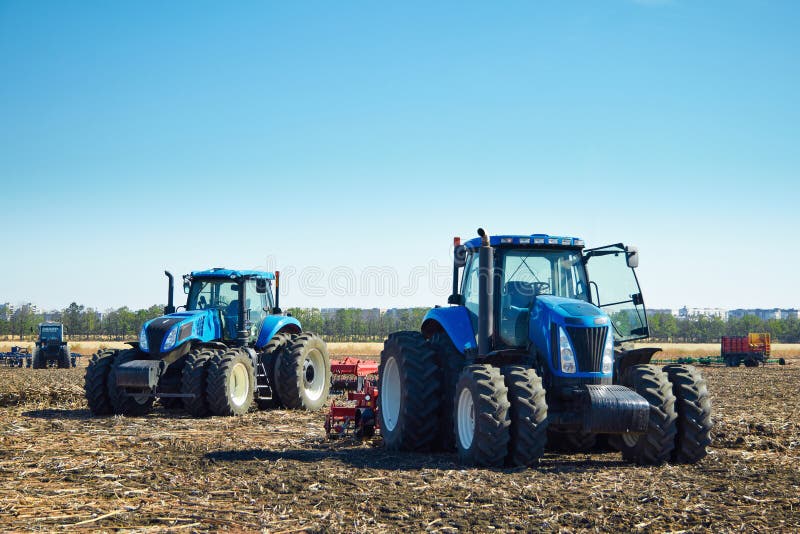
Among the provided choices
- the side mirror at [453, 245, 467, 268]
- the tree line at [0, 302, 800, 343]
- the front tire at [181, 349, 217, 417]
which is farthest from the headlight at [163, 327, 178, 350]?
the tree line at [0, 302, 800, 343]

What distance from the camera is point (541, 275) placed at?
1044 cm

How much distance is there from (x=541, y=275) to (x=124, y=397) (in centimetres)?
854

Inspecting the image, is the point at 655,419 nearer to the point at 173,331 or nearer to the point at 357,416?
the point at 357,416

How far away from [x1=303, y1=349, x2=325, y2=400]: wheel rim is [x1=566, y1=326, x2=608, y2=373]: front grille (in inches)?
350

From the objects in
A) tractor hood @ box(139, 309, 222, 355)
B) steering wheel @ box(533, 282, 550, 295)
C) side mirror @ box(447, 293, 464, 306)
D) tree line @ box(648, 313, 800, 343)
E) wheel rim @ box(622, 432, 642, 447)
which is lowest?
tree line @ box(648, 313, 800, 343)

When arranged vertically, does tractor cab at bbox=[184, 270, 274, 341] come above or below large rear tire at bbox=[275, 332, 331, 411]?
above

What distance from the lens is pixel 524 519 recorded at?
258 inches

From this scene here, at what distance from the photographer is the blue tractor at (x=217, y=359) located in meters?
14.5

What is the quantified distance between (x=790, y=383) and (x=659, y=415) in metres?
20.1

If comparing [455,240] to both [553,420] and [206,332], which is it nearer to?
[553,420]

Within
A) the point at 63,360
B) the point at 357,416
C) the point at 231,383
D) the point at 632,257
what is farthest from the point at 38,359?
the point at 632,257

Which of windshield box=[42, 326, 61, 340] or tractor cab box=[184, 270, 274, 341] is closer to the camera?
tractor cab box=[184, 270, 274, 341]

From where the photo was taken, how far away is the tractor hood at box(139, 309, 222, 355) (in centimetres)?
1499

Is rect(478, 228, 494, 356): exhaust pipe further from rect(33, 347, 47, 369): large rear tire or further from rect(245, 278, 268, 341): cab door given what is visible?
rect(33, 347, 47, 369): large rear tire
